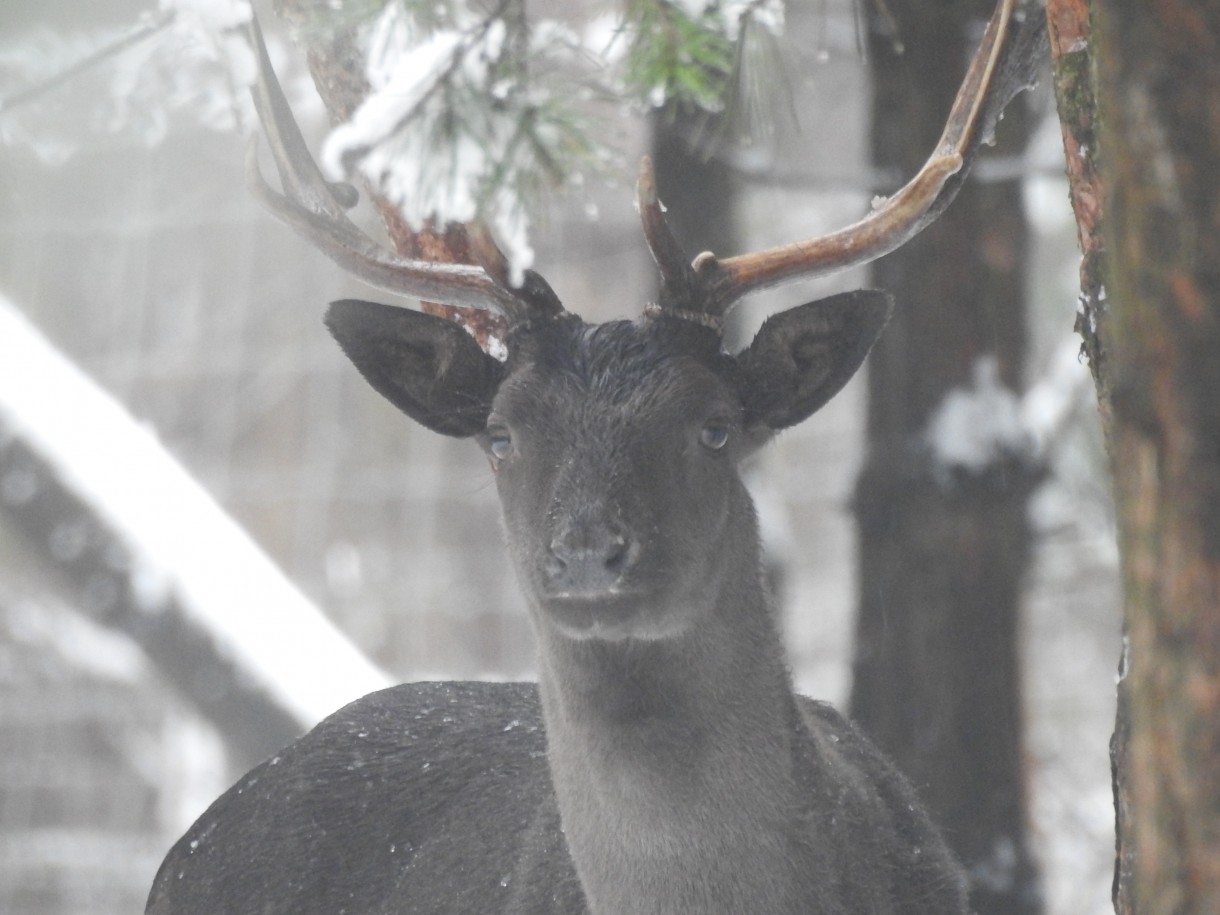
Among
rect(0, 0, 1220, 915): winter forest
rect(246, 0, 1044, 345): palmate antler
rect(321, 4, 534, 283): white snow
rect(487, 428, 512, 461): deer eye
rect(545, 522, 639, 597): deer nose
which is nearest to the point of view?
rect(0, 0, 1220, 915): winter forest

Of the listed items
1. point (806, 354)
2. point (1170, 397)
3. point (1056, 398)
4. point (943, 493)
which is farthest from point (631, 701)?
point (1056, 398)

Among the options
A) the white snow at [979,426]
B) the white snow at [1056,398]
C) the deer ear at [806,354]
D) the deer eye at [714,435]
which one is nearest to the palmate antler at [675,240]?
the deer ear at [806,354]

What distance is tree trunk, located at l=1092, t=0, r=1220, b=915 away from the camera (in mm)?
A: 1774

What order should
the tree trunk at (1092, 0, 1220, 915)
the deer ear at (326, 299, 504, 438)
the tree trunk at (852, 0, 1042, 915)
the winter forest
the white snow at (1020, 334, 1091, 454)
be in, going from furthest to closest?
the white snow at (1020, 334, 1091, 454)
the tree trunk at (852, 0, 1042, 915)
the deer ear at (326, 299, 504, 438)
the winter forest
the tree trunk at (1092, 0, 1220, 915)

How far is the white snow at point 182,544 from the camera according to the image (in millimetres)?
6609

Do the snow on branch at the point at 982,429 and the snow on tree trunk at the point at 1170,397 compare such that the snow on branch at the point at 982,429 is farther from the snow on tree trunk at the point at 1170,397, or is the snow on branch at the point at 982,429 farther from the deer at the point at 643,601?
the snow on tree trunk at the point at 1170,397

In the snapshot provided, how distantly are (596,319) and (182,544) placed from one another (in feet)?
17.6

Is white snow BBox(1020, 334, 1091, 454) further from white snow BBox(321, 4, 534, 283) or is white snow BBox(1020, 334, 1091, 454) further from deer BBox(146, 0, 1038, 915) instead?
white snow BBox(321, 4, 534, 283)

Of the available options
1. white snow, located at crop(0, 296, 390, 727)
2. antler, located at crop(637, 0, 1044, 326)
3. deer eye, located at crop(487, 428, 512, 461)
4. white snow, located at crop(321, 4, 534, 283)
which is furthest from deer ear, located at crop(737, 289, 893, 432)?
white snow, located at crop(0, 296, 390, 727)

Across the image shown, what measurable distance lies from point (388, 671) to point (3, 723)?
8.82 ft

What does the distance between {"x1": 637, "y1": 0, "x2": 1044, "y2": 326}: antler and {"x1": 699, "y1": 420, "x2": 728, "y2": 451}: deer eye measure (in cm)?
34

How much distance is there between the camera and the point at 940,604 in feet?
22.5

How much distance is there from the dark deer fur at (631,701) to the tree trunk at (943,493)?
2362 millimetres

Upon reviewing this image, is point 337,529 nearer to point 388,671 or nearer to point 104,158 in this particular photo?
point 388,671
